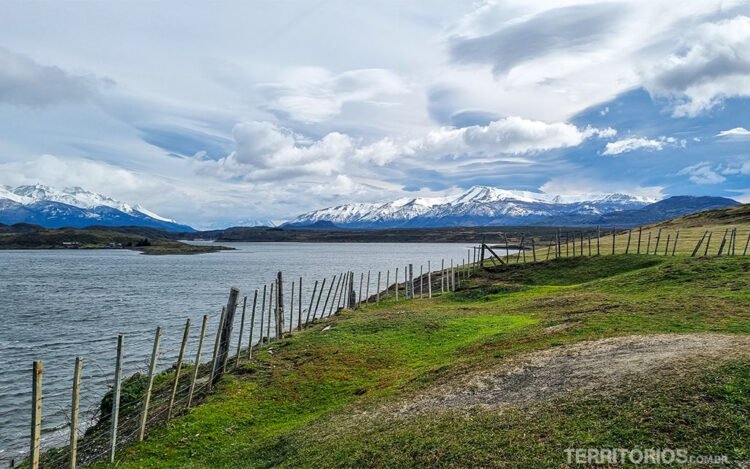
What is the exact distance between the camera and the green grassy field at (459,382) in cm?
1073

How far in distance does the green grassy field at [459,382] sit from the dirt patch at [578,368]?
49cm

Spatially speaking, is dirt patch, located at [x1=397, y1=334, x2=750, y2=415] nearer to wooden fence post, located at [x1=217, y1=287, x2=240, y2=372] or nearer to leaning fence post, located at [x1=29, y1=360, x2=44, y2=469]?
leaning fence post, located at [x1=29, y1=360, x2=44, y2=469]

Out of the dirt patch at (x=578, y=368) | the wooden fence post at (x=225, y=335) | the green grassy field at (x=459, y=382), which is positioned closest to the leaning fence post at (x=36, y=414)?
the green grassy field at (x=459, y=382)

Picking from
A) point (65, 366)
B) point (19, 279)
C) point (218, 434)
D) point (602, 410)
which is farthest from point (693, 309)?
point (19, 279)

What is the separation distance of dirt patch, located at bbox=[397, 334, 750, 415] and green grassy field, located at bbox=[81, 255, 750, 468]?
0.49 metres

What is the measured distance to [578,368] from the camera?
15.4 m

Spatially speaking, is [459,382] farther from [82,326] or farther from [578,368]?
[82,326]

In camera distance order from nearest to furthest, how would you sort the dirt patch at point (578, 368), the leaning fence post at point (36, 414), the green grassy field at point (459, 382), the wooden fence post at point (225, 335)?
the green grassy field at point (459, 382)
the leaning fence post at point (36, 414)
the dirt patch at point (578, 368)
the wooden fence post at point (225, 335)

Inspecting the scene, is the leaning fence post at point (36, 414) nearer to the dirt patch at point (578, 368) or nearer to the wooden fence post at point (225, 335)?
the dirt patch at point (578, 368)

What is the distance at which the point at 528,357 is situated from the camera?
58.4 ft

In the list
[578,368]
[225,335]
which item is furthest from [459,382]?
[225,335]

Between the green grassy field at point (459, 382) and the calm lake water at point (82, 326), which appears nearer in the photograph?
the green grassy field at point (459, 382)

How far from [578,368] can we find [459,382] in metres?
3.61

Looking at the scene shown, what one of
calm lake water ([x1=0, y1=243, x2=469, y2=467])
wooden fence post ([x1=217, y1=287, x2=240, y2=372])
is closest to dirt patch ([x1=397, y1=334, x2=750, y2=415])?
wooden fence post ([x1=217, y1=287, x2=240, y2=372])
